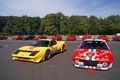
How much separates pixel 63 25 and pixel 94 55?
2693 inches

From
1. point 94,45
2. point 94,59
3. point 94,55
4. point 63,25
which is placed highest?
point 63,25

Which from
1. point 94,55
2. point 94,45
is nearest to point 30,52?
point 94,45

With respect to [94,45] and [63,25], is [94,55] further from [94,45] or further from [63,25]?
[63,25]

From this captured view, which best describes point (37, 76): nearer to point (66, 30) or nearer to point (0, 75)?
point (0, 75)

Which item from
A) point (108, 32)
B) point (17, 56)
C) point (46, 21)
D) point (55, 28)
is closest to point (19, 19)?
point (46, 21)

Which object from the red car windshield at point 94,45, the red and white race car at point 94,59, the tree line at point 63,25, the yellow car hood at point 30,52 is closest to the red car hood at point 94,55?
the red and white race car at point 94,59

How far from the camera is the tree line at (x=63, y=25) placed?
7262cm

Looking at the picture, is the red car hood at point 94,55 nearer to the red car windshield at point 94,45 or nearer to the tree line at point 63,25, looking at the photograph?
the red car windshield at point 94,45

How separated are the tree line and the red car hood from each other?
64.2 meters

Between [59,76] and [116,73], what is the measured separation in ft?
7.83

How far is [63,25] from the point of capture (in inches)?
2953

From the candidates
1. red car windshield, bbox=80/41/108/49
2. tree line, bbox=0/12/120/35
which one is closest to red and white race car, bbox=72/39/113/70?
red car windshield, bbox=80/41/108/49

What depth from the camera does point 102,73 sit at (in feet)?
21.7

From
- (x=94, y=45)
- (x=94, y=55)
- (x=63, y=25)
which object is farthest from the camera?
(x=63, y=25)
